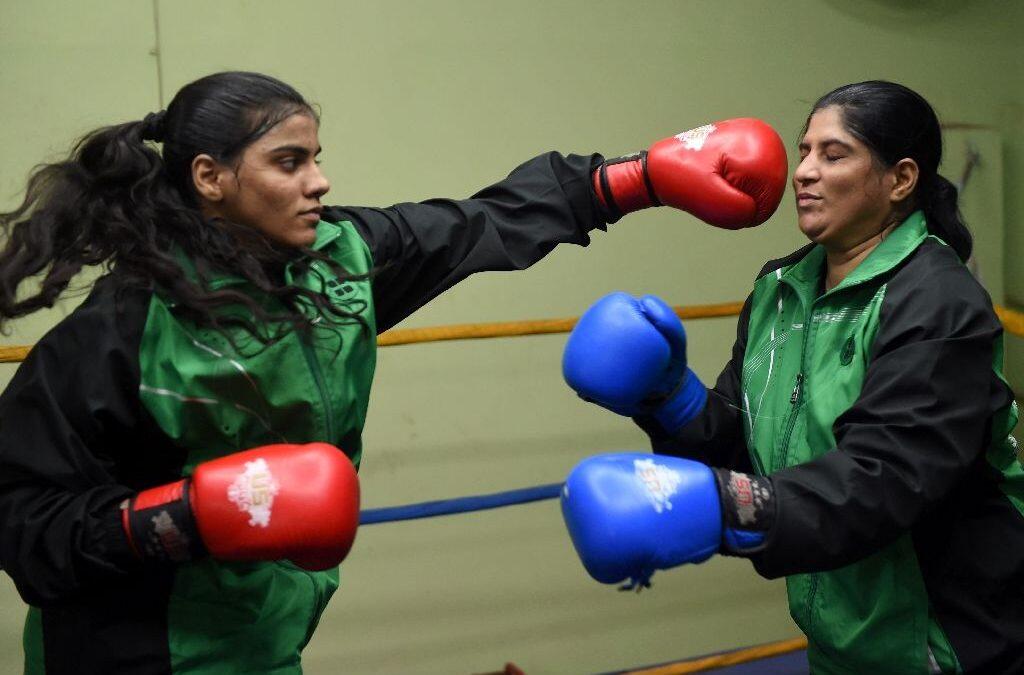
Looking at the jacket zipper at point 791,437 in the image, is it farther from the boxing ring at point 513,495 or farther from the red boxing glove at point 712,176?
the boxing ring at point 513,495

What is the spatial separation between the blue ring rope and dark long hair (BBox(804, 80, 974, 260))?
1.06m

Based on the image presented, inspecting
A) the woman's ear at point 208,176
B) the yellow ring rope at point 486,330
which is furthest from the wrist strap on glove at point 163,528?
the yellow ring rope at point 486,330

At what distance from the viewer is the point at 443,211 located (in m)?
1.68

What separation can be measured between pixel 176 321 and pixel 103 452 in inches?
7.3

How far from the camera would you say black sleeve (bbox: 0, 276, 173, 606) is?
4.06ft

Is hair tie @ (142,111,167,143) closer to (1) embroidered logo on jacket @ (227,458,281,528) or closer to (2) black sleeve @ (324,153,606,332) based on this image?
(2) black sleeve @ (324,153,606,332)

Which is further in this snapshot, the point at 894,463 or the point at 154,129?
the point at 154,129

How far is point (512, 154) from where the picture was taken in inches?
107

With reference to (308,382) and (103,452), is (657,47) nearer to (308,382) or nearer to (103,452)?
(308,382)

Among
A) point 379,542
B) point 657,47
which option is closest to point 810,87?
point 657,47

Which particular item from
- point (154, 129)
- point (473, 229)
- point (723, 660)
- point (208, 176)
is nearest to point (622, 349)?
point (473, 229)

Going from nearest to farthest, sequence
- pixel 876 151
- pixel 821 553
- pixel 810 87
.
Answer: pixel 821 553 → pixel 876 151 → pixel 810 87

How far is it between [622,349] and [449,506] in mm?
973

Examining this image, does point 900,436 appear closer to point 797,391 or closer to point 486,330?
point 797,391
